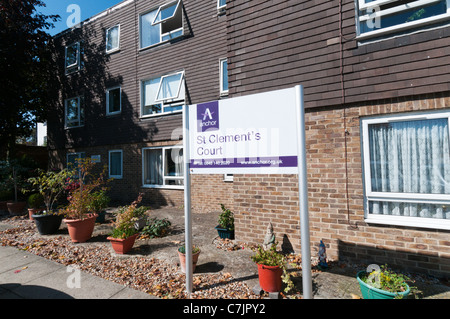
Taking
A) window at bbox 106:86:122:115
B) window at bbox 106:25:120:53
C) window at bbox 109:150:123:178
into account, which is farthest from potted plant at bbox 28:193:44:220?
window at bbox 106:25:120:53

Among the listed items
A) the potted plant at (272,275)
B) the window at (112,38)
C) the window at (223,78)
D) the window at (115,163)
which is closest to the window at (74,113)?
the window at (115,163)

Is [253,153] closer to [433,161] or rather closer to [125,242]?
[433,161]

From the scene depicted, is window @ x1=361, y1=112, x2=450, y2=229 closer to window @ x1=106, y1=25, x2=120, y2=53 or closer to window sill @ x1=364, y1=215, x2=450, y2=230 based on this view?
window sill @ x1=364, y1=215, x2=450, y2=230

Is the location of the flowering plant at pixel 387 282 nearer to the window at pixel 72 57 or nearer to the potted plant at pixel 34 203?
the potted plant at pixel 34 203

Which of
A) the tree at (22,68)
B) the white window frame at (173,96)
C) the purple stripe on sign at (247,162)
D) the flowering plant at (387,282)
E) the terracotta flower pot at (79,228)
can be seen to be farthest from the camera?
the tree at (22,68)

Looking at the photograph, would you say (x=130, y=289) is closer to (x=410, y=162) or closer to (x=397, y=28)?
(x=410, y=162)

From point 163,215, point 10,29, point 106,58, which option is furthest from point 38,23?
point 163,215

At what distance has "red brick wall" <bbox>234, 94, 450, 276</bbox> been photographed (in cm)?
348

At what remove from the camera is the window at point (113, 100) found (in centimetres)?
1113

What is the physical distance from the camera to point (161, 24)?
9930 mm

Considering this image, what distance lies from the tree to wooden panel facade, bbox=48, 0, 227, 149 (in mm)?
774

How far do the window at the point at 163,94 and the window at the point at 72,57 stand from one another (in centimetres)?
497

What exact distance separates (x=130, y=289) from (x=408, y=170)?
4.57 meters
